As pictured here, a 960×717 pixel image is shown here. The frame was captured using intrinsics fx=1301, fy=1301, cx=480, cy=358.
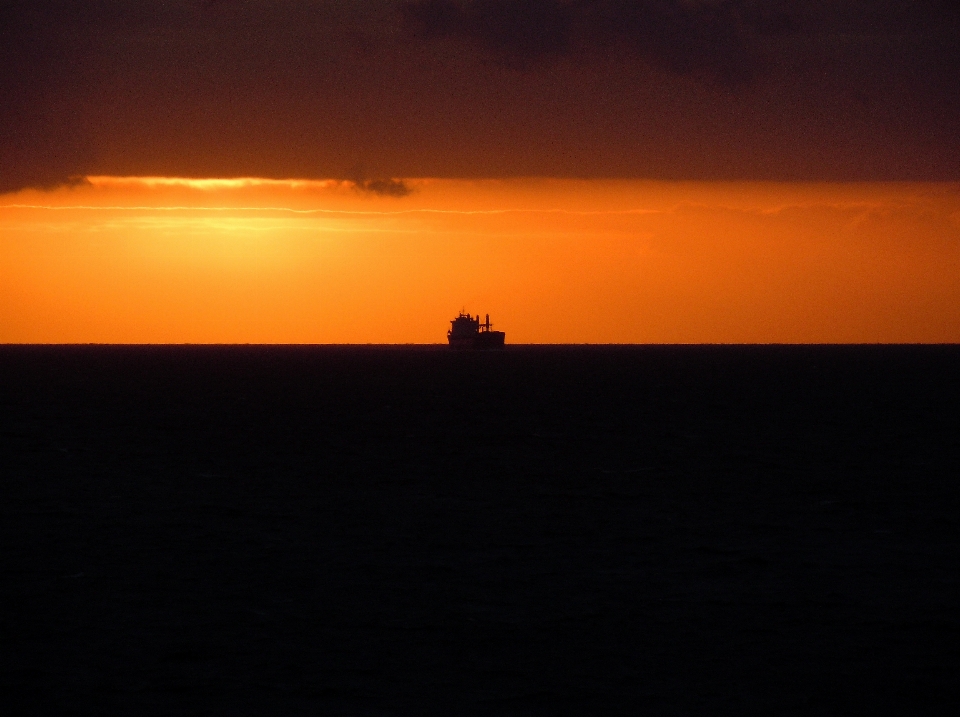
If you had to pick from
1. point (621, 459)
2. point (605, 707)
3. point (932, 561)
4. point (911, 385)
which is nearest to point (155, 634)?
point (605, 707)

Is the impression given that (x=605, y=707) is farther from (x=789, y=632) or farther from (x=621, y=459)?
(x=621, y=459)

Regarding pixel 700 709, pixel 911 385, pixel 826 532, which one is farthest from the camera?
pixel 911 385

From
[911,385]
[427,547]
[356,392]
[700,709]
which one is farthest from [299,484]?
[911,385]

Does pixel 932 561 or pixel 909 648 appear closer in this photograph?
pixel 909 648

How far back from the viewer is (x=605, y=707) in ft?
57.9

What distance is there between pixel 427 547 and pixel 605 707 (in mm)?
12581

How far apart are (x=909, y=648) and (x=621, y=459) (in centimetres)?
3072

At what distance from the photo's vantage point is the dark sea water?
731 inches

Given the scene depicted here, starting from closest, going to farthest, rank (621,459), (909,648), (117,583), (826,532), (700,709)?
(700,709), (909,648), (117,583), (826,532), (621,459)

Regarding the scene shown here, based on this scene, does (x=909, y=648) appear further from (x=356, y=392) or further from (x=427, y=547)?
(x=356, y=392)

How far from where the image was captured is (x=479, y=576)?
2630 centimetres

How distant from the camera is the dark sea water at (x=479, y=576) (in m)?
18.6

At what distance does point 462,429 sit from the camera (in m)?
67.4

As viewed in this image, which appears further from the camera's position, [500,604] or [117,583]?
[117,583]
